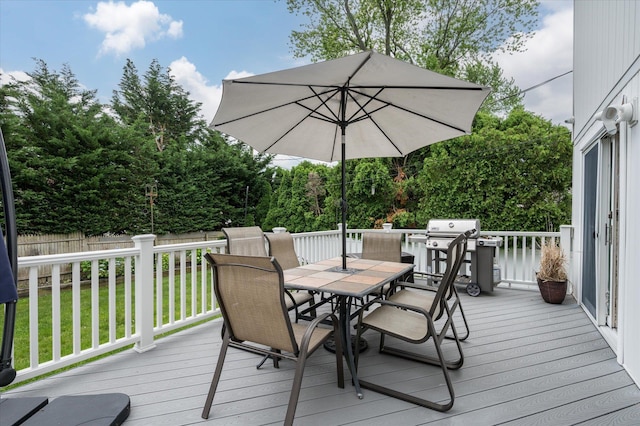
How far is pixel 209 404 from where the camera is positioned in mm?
1984

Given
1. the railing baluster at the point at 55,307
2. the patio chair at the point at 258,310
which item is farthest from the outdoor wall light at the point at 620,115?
the railing baluster at the point at 55,307

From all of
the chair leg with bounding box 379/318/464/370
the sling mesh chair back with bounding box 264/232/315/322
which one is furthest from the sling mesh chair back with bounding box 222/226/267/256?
the chair leg with bounding box 379/318/464/370

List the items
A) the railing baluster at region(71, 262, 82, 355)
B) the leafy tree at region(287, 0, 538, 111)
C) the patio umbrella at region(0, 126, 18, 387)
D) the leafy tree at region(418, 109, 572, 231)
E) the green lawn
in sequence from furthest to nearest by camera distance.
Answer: the leafy tree at region(287, 0, 538, 111) → the leafy tree at region(418, 109, 572, 231) → the green lawn → the railing baluster at region(71, 262, 82, 355) → the patio umbrella at region(0, 126, 18, 387)

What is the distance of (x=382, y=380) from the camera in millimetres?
2404

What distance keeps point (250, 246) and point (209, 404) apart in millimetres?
1865

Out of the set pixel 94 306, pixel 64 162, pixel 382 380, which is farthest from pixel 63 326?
pixel 64 162

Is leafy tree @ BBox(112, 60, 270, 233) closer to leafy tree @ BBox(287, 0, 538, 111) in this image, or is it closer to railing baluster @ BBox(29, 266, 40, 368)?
leafy tree @ BBox(287, 0, 538, 111)

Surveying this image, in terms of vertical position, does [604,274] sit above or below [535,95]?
below

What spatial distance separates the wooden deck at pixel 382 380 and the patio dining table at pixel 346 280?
29 cm

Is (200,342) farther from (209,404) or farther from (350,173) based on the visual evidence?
(350,173)

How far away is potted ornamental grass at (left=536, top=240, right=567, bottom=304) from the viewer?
14.1 feet

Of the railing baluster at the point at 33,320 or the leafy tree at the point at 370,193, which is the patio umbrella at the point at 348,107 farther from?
the leafy tree at the point at 370,193

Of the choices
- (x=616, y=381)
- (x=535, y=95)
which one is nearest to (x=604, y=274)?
(x=616, y=381)

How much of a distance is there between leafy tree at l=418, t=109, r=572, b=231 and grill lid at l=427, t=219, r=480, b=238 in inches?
154
